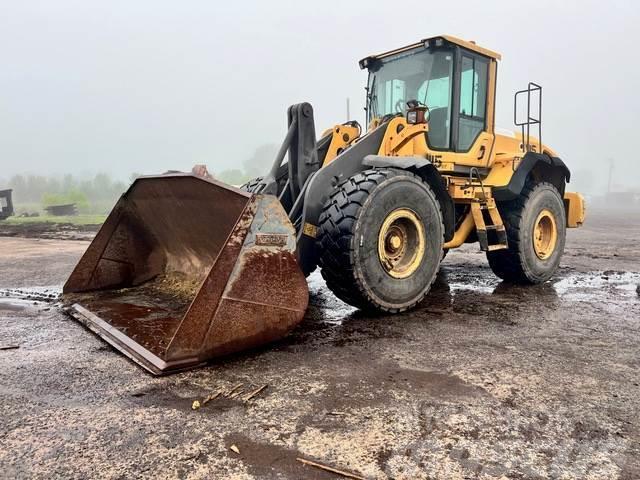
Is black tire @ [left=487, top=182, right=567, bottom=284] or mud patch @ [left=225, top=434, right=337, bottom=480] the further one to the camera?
black tire @ [left=487, top=182, right=567, bottom=284]

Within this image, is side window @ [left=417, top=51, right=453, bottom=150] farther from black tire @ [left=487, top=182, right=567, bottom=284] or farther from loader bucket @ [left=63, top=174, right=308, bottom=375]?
loader bucket @ [left=63, top=174, right=308, bottom=375]

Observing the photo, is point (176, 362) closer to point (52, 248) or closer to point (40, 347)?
point (40, 347)

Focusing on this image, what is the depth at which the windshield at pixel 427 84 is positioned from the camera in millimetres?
5305

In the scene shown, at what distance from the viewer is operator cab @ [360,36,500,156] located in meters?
5.29

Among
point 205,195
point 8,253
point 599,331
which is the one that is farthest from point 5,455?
point 8,253

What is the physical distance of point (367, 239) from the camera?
3.82 metres

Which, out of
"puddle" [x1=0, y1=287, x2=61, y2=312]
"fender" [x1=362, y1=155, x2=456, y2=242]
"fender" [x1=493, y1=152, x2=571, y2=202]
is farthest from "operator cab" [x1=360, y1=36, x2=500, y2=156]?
"puddle" [x1=0, y1=287, x2=61, y2=312]

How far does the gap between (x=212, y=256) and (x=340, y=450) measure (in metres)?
2.62

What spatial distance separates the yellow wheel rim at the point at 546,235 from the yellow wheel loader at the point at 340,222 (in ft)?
0.06

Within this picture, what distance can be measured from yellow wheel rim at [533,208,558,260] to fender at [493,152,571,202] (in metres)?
0.51

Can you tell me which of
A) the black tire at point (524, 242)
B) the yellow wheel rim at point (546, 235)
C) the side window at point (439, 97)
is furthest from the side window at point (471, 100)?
the yellow wheel rim at point (546, 235)

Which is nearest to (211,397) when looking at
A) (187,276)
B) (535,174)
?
(187,276)

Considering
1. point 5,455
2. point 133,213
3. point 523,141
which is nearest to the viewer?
point 5,455

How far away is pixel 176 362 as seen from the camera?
2.79 m
